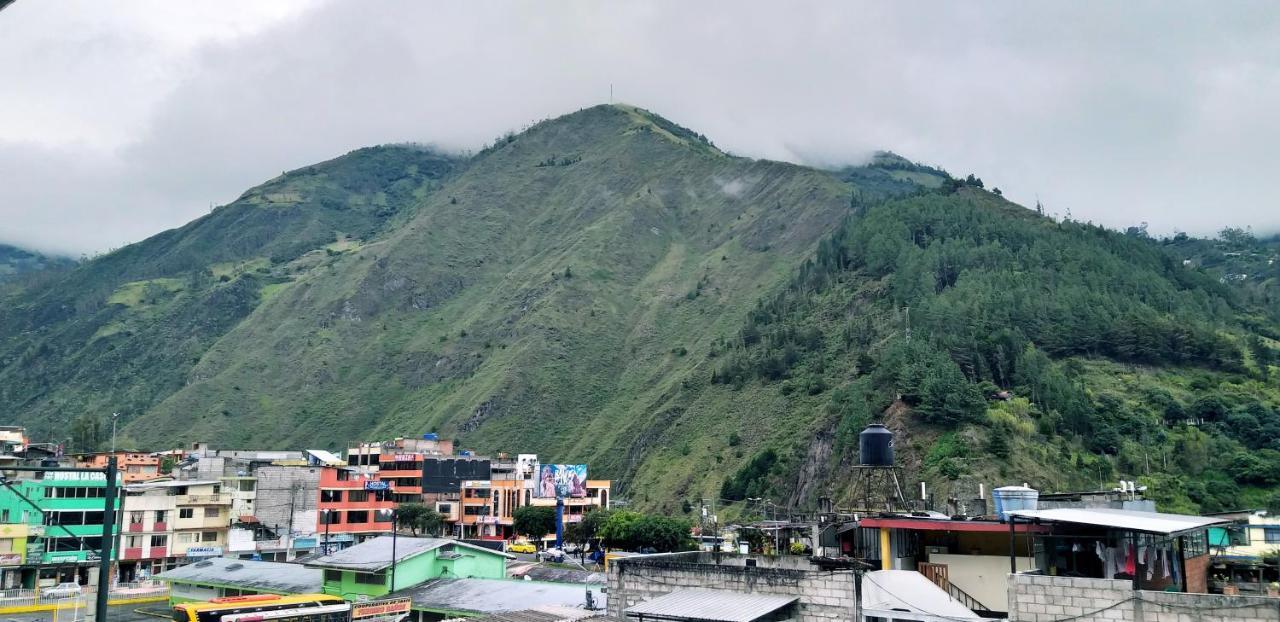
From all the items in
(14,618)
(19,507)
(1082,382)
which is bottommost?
(14,618)

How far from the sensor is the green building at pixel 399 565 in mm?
42625

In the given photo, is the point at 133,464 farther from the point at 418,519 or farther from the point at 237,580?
the point at 237,580

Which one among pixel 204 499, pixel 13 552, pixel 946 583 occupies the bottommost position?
pixel 13 552

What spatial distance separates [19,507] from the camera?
5953cm

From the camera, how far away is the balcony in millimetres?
70500

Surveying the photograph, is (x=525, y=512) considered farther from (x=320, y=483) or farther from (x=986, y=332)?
(x=986, y=332)

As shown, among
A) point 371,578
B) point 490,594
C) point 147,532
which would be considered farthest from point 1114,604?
point 147,532

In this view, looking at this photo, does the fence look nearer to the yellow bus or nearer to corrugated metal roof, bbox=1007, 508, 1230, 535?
the yellow bus

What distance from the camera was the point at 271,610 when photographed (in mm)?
37531

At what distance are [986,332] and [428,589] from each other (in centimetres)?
6934

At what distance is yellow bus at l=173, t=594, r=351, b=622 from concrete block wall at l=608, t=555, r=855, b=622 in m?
16.5

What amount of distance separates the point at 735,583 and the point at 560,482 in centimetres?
7649

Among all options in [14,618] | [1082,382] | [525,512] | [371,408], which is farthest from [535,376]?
[14,618]

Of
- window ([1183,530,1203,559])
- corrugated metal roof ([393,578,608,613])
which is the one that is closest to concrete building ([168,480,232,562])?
corrugated metal roof ([393,578,608,613])
